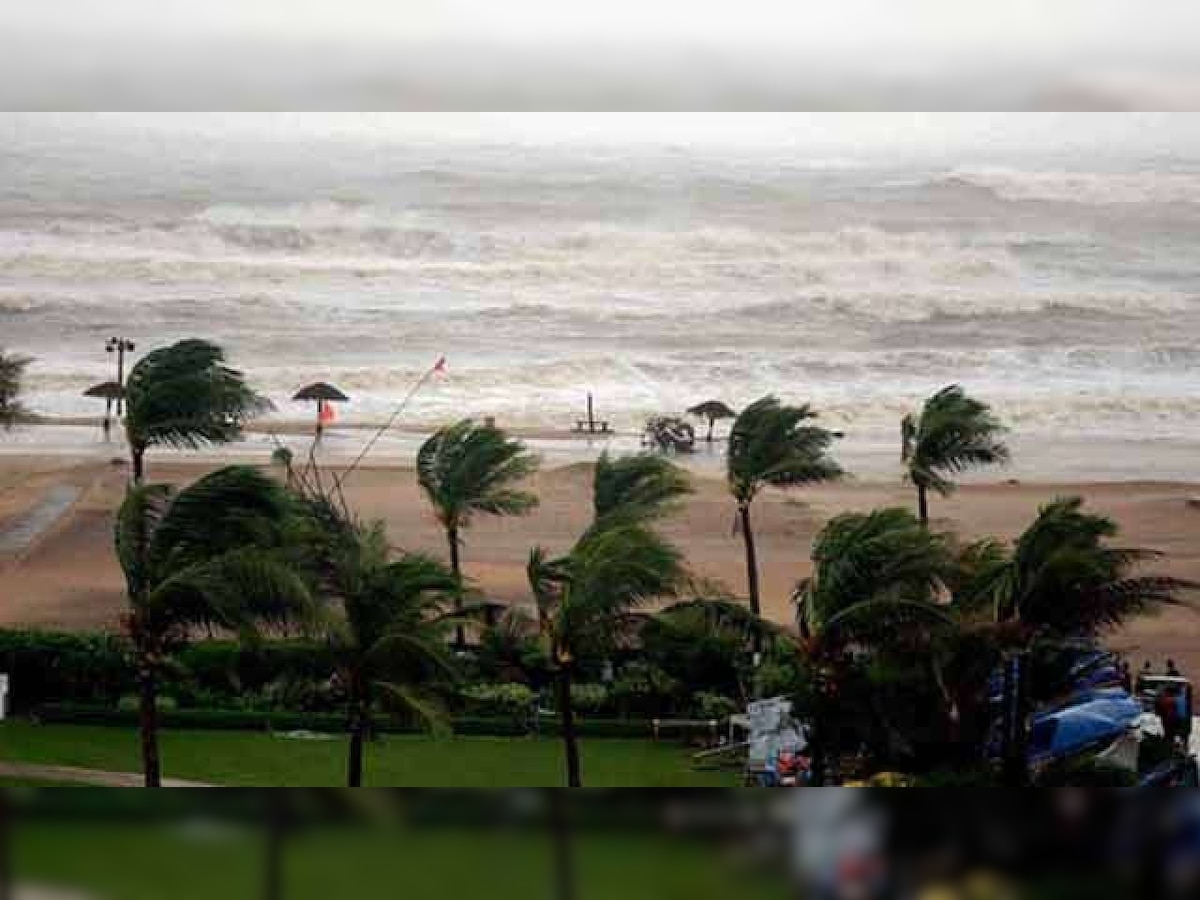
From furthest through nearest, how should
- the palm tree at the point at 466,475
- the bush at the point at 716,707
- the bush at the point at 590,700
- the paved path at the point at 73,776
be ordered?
1. the palm tree at the point at 466,475
2. the bush at the point at 590,700
3. the bush at the point at 716,707
4. the paved path at the point at 73,776

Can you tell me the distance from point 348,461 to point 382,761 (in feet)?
9.11

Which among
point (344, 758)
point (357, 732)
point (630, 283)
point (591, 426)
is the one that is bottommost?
point (344, 758)

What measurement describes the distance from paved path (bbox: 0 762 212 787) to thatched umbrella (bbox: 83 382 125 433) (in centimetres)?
317

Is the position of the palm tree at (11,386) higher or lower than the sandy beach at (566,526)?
higher

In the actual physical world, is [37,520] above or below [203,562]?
below

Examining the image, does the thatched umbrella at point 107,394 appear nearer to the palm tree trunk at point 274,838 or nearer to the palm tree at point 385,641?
the palm tree at point 385,641

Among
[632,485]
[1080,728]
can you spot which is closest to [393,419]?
[632,485]

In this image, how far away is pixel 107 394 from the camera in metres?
11.0

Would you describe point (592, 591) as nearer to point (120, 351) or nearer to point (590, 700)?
point (590, 700)

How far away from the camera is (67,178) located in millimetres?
11102

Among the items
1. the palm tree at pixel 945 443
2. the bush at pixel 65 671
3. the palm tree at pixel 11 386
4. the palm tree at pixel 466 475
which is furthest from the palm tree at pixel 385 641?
the palm tree at pixel 11 386

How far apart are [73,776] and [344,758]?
1281 millimetres

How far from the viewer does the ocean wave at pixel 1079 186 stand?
11359 mm

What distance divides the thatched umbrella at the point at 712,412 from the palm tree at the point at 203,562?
403cm
